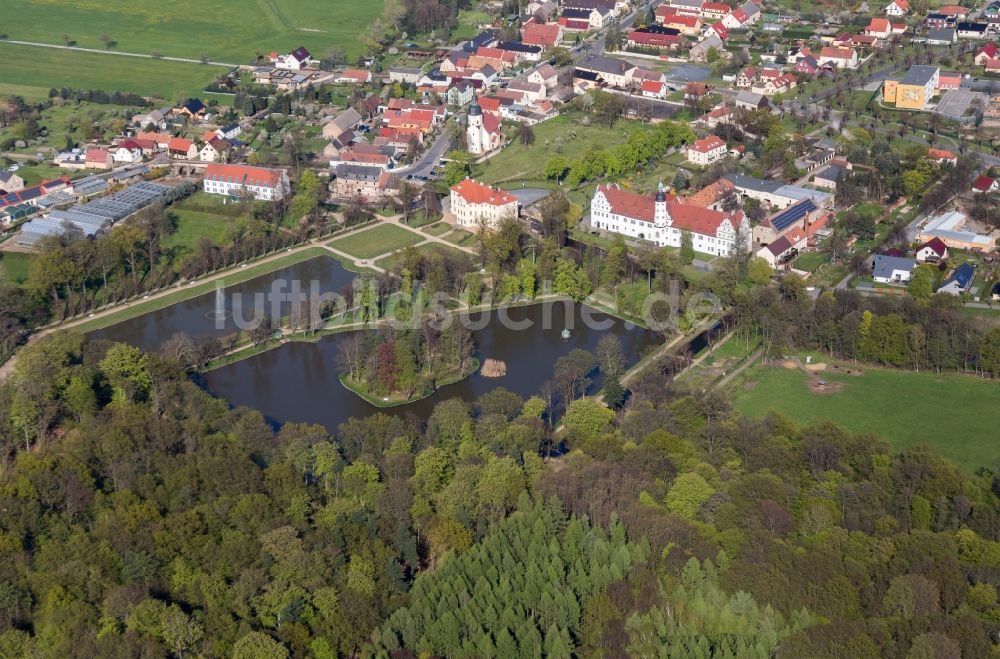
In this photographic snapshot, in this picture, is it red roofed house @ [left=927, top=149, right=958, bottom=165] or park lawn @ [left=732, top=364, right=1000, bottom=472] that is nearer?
park lawn @ [left=732, top=364, right=1000, bottom=472]

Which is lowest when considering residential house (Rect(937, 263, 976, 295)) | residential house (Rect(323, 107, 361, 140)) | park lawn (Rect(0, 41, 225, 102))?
residential house (Rect(937, 263, 976, 295))

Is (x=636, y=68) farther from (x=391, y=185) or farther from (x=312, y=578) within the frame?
(x=312, y=578)

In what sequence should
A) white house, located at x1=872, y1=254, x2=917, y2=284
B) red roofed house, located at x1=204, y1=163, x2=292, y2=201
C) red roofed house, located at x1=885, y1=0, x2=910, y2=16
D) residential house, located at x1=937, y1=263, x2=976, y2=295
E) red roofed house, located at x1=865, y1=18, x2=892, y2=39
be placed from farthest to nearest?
red roofed house, located at x1=885, y1=0, x2=910, y2=16 < red roofed house, located at x1=865, y1=18, x2=892, y2=39 < red roofed house, located at x1=204, y1=163, x2=292, y2=201 < white house, located at x1=872, y1=254, x2=917, y2=284 < residential house, located at x1=937, y1=263, x2=976, y2=295

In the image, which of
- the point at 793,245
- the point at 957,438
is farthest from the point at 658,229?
the point at 957,438

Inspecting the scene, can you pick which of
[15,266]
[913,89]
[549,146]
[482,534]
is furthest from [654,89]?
[482,534]

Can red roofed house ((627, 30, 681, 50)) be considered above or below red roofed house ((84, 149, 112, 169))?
above

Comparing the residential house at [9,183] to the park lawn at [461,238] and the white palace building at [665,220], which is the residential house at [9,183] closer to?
the park lawn at [461,238]

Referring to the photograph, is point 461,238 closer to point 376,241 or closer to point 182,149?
point 376,241

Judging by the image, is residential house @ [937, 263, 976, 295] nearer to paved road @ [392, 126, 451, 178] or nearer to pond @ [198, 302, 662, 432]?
pond @ [198, 302, 662, 432]

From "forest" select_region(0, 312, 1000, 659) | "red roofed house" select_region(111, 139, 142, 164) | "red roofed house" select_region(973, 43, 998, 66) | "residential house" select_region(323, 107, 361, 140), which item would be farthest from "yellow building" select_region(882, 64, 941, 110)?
"red roofed house" select_region(111, 139, 142, 164)
